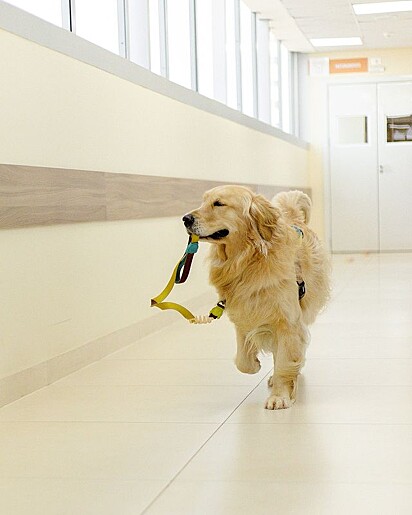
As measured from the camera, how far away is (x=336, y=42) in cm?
1216

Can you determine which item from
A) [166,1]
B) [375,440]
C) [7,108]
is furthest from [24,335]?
[166,1]

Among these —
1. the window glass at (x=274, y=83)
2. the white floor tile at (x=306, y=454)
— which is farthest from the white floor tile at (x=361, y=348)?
the window glass at (x=274, y=83)

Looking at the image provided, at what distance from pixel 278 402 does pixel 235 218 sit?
72cm

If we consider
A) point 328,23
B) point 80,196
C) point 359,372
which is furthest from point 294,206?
point 328,23

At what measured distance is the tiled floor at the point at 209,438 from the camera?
2273mm

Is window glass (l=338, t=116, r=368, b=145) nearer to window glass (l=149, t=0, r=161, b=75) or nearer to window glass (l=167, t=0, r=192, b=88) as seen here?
window glass (l=167, t=0, r=192, b=88)

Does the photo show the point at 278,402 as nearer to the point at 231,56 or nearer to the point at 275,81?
the point at 231,56

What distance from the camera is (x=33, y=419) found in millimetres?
3227

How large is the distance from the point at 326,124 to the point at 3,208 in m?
10.3

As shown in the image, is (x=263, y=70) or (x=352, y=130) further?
(x=352, y=130)

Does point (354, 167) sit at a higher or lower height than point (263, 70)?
lower

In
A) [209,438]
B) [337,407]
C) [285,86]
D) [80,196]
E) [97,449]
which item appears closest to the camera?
[97,449]

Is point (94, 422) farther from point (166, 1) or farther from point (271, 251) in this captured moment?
point (166, 1)

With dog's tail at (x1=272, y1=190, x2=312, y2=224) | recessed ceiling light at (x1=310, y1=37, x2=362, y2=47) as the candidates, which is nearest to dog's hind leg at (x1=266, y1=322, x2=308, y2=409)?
dog's tail at (x1=272, y1=190, x2=312, y2=224)
